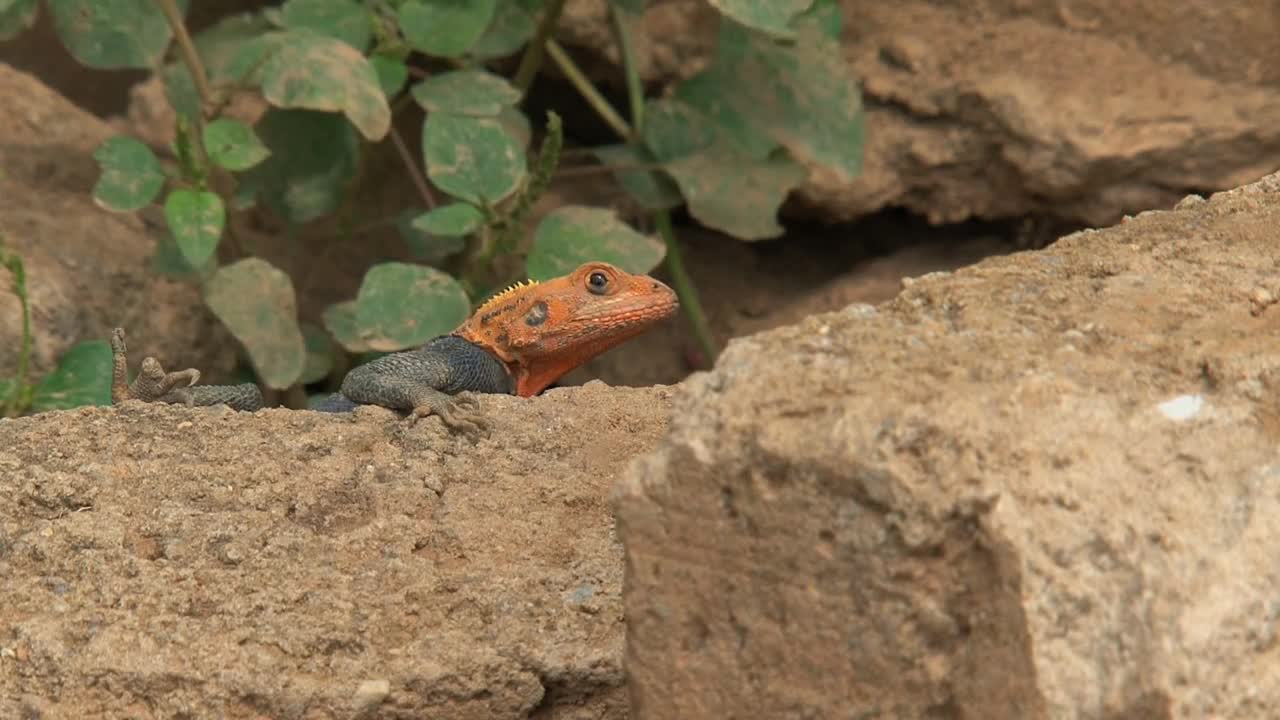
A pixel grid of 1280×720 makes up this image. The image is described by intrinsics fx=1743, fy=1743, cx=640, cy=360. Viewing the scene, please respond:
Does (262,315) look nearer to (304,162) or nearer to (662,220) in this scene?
(304,162)

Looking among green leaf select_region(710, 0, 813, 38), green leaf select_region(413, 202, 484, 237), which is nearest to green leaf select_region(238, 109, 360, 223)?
green leaf select_region(413, 202, 484, 237)

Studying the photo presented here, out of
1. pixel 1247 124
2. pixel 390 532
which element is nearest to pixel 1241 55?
pixel 1247 124

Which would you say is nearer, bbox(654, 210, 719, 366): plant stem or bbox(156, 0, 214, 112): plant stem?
bbox(156, 0, 214, 112): plant stem

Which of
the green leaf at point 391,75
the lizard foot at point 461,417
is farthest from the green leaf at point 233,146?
the lizard foot at point 461,417

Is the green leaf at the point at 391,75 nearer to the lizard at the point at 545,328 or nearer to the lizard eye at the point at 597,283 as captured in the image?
the lizard at the point at 545,328

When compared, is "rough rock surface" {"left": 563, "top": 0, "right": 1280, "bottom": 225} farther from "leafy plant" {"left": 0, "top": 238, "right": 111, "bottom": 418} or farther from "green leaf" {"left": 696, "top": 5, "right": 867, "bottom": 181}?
"leafy plant" {"left": 0, "top": 238, "right": 111, "bottom": 418}
